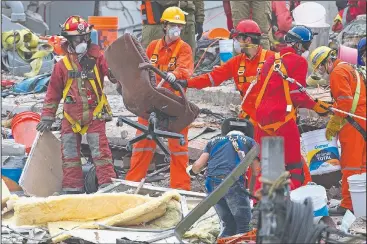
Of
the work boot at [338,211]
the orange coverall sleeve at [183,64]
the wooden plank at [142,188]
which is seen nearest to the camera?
the work boot at [338,211]

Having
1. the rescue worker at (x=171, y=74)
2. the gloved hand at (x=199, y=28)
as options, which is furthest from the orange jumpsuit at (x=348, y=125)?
the gloved hand at (x=199, y=28)

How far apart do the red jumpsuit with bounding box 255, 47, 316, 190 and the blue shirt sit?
1.28 m

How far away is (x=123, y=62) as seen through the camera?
37.0ft

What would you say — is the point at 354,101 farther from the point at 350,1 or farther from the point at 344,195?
the point at 350,1

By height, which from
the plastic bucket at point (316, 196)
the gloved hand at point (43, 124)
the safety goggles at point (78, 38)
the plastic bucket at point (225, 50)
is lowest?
Result: the plastic bucket at point (316, 196)

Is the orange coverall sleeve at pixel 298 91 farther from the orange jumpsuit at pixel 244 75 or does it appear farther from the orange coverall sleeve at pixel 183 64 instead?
the orange coverall sleeve at pixel 183 64

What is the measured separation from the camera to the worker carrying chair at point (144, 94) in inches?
442

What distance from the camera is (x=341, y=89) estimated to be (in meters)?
9.98

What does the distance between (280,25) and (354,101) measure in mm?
6777

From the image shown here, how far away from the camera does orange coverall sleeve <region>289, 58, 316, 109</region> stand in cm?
1069

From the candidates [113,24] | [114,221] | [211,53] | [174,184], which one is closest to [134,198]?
[114,221]

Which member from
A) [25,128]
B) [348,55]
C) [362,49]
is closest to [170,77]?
[348,55]

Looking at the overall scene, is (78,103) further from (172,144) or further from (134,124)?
(172,144)

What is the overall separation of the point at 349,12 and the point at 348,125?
651 centimetres
